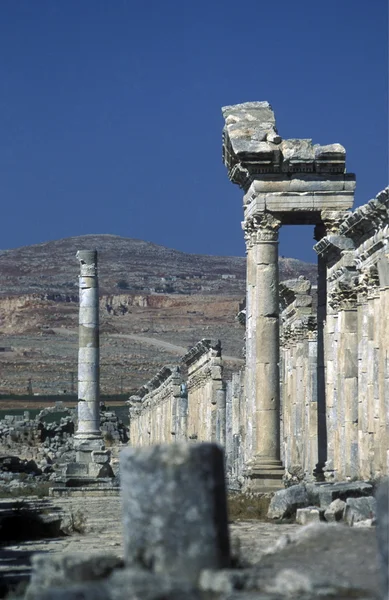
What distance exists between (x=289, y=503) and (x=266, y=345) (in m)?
6.99

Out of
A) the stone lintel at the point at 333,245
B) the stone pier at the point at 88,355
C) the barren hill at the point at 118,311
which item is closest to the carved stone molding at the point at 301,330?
the stone lintel at the point at 333,245

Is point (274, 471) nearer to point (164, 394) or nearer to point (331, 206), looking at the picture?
point (331, 206)

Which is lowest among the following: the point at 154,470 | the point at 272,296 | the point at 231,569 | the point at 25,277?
the point at 231,569

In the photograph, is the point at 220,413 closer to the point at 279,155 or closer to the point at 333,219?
the point at 333,219

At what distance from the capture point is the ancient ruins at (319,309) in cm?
2198

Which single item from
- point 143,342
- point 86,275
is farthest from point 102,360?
point 86,275

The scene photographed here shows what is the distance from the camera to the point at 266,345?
2620 centimetres

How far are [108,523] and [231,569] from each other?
13.0 m

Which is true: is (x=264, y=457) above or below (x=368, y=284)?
below

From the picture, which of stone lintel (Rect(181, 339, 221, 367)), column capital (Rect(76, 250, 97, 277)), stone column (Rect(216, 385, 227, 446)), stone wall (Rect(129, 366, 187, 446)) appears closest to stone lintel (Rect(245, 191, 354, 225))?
column capital (Rect(76, 250, 97, 277))

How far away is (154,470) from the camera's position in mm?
8977

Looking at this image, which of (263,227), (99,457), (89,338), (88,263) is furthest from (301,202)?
(89,338)

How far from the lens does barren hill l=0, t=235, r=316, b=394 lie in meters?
118

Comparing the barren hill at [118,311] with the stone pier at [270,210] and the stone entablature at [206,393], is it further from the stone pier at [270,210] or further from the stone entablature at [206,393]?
the stone pier at [270,210]
